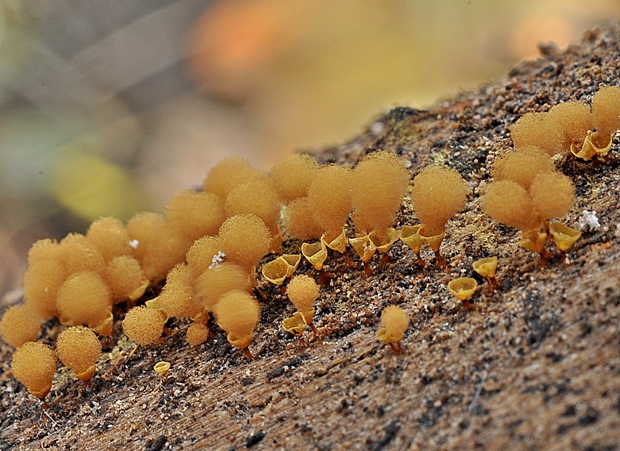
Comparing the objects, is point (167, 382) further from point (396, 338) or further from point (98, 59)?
point (98, 59)

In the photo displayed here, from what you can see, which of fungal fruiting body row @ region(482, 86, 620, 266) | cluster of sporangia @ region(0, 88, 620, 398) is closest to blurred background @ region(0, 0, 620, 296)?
cluster of sporangia @ region(0, 88, 620, 398)

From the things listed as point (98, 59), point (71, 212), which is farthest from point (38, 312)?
point (98, 59)

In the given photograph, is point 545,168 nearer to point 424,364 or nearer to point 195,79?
point 424,364

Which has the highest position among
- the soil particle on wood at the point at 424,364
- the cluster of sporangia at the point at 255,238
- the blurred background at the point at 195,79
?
the blurred background at the point at 195,79

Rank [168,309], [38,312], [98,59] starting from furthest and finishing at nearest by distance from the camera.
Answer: [98,59] < [38,312] < [168,309]

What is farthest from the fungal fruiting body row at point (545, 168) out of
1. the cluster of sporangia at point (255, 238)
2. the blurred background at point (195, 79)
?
the blurred background at point (195, 79)

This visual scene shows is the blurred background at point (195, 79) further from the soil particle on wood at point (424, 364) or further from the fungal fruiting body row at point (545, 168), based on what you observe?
the fungal fruiting body row at point (545, 168)
